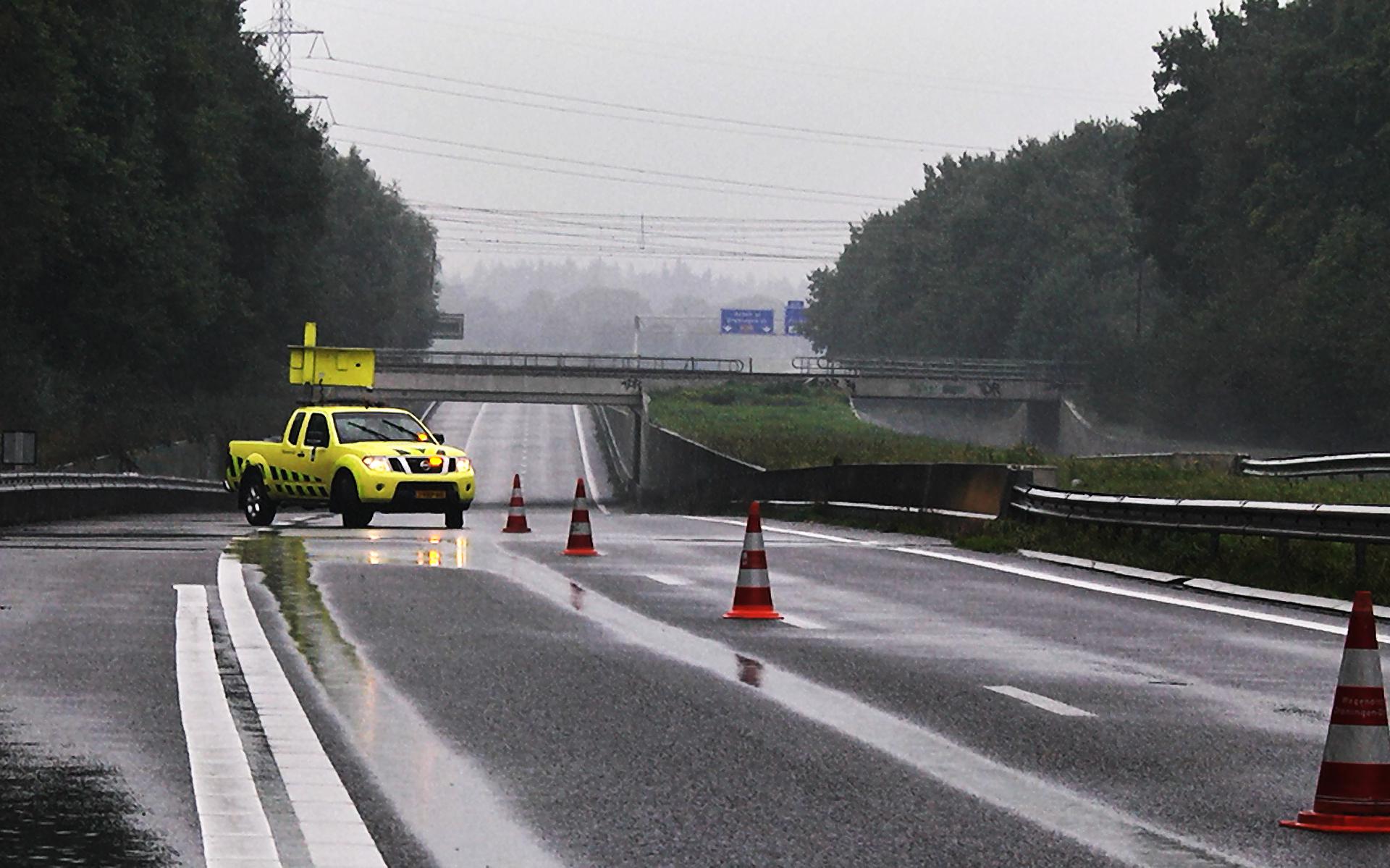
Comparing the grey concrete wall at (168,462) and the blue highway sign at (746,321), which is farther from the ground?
the blue highway sign at (746,321)

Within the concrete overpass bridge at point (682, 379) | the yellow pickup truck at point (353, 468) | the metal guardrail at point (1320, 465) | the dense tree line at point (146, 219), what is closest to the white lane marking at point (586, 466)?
the concrete overpass bridge at point (682, 379)

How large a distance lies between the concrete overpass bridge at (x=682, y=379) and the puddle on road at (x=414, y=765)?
9967 centimetres

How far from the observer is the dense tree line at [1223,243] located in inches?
3376

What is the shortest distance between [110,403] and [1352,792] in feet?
215

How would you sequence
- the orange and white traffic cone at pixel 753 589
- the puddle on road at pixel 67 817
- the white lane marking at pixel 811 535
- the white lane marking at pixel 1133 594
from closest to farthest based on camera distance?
1. the puddle on road at pixel 67 817
2. the orange and white traffic cone at pixel 753 589
3. the white lane marking at pixel 1133 594
4. the white lane marking at pixel 811 535

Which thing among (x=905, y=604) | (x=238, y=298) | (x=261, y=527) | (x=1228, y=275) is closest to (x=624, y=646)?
(x=905, y=604)

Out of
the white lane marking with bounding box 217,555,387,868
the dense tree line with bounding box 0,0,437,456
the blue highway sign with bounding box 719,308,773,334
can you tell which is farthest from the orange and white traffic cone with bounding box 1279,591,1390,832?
the blue highway sign with bounding box 719,308,773,334

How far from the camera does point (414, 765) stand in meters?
9.08

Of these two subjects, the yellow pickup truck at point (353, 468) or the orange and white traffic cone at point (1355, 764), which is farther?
the yellow pickup truck at point (353, 468)

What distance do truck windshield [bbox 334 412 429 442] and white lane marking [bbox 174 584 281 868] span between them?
1948 centimetres

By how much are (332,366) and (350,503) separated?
1588 cm

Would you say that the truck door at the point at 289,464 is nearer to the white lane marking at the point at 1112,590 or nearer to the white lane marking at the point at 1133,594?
the white lane marking at the point at 1112,590

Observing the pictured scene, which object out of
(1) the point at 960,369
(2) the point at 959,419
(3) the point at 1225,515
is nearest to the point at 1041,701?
Result: (3) the point at 1225,515

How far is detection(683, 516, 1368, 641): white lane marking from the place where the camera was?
53.6ft
